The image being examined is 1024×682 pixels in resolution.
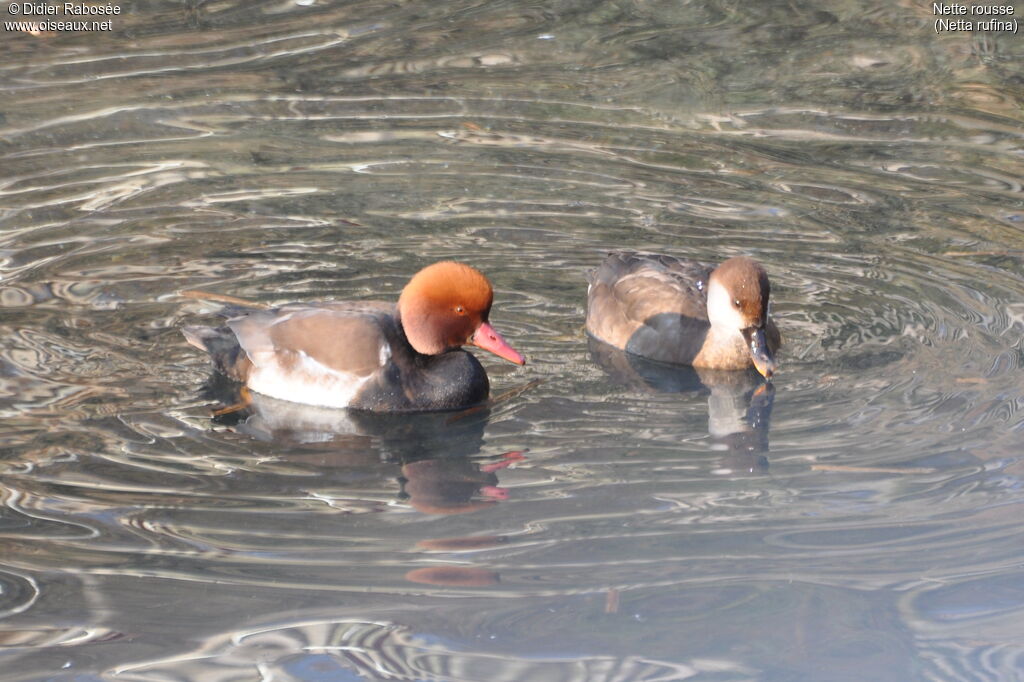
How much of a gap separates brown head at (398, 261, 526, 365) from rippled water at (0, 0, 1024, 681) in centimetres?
36

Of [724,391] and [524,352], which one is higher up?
[524,352]

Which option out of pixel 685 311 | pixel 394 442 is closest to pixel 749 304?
pixel 685 311

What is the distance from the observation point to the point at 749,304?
23.0ft

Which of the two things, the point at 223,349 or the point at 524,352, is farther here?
the point at 524,352

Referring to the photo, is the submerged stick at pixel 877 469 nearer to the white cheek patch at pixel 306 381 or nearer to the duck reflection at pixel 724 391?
the duck reflection at pixel 724 391

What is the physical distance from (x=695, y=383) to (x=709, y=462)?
3.84 feet

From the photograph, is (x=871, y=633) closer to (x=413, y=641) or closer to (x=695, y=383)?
(x=413, y=641)

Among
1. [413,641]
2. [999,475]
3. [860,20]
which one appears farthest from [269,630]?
[860,20]

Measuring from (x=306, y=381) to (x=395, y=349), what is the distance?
469 millimetres

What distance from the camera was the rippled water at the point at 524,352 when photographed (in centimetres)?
480

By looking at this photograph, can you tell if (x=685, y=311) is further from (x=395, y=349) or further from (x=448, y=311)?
(x=395, y=349)

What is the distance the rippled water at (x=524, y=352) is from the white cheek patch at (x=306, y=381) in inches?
4.4

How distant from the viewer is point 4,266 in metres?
8.16

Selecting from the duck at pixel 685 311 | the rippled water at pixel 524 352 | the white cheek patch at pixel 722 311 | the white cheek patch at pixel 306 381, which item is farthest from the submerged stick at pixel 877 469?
the white cheek patch at pixel 306 381
